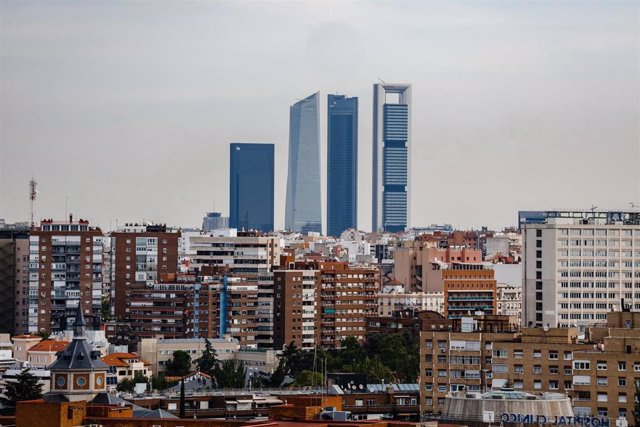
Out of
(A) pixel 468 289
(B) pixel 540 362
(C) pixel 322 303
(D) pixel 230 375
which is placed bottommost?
(D) pixel 230 375

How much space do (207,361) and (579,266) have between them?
15597 millimetres

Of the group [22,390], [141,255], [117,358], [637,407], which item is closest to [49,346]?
[117,358]

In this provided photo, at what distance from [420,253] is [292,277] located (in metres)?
19.2

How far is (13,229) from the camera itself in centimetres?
12106

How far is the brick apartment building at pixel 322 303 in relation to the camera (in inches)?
3937

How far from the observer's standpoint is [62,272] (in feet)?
338

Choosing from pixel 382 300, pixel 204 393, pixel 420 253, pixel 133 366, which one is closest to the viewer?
pixel 204 393

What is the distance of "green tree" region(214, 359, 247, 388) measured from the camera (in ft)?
248

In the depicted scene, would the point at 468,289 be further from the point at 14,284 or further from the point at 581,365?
the point at 581,365

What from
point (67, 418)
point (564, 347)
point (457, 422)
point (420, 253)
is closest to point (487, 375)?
point (564, 347)

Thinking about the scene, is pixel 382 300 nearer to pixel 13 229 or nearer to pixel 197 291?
pixel 197 291

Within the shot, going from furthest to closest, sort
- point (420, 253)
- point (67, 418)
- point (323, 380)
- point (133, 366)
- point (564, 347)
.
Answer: point (420, 253) < point (133, 366) < point (323, 380) < point (564, 347) < point (67, 418)

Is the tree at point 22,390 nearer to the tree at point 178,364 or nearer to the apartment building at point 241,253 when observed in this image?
the tree at point 178,364

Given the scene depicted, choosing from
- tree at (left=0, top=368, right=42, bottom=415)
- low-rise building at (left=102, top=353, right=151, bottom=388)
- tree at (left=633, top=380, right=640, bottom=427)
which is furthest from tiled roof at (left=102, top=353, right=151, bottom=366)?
tree at (left=633, top=380, right=640, bottom=427)
